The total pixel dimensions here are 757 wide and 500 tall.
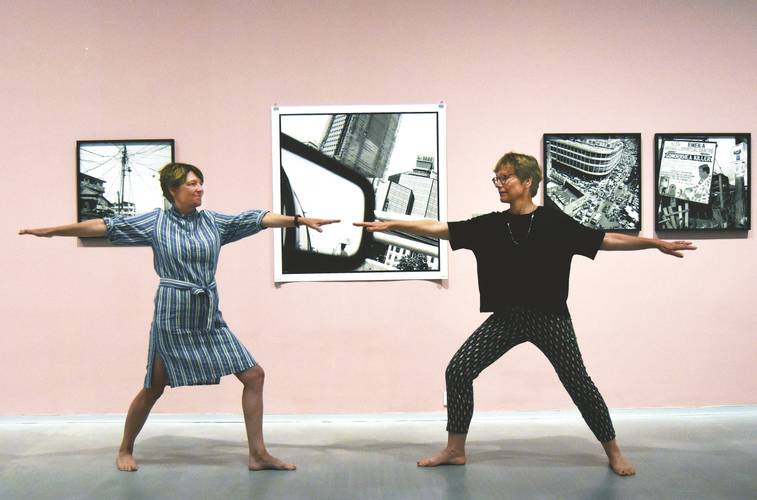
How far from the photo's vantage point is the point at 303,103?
162 inches

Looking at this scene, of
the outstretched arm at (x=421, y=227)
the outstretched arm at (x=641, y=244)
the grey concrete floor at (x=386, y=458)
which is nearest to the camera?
the grey concrete floor at (x=386, y=458)

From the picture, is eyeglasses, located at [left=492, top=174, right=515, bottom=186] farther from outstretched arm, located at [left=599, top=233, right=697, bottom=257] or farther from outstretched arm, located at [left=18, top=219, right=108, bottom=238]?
outstretched arm, located at [left=18, top=219, right=108, bottom=238]

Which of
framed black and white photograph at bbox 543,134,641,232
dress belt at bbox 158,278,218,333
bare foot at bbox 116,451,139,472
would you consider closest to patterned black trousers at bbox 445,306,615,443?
dress belt at bbox 158,278,218,333

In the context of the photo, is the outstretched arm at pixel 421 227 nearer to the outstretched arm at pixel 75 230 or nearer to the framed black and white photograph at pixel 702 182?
the outstretched arm at pixel 75 230

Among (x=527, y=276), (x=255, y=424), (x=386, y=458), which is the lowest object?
(x=386, y=458)

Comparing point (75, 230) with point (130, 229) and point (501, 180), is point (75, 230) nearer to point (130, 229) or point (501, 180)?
point (130, 229)

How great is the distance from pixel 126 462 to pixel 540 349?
1900mm

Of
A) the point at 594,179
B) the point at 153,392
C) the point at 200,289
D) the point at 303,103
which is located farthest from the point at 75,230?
the point at 594,179

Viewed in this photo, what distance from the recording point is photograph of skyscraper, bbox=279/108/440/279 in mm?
4094

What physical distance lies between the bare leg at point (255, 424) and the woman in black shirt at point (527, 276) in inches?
26.8

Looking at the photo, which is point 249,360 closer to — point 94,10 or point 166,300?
point 166,300

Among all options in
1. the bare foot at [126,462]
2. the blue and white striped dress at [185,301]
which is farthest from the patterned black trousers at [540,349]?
the bare foot at [126,462]

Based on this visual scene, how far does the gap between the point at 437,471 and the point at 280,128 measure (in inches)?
82.3

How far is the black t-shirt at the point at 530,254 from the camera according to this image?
10.1ft
